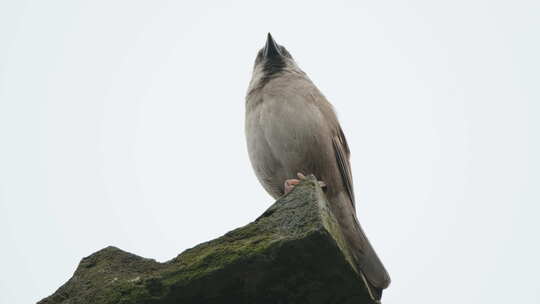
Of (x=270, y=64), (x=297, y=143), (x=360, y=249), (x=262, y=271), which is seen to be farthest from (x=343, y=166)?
(x=262, y=271)

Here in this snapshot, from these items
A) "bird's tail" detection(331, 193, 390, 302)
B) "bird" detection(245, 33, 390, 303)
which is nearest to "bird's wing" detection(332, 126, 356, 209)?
"bird" detection(245, 33, 390, 303)

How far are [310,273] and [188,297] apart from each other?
56cm

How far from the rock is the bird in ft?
9.23

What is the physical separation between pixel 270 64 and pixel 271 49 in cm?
40

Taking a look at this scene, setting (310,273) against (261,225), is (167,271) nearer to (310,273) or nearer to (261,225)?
(261,225)

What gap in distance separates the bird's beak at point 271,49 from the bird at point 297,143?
1.22 meters

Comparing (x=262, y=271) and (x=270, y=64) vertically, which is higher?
(x=270, y=64)

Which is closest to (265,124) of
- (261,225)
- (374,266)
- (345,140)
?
(345,140)

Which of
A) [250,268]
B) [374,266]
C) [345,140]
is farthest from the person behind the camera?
[345,140]

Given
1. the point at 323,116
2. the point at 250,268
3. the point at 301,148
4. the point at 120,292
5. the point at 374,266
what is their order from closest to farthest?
the point at 250,268, the point at 120,292, the point at 374,266, the point at 301,148, the point at 323,116

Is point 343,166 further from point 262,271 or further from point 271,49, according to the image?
point 262,271

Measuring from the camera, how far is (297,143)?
593 cm

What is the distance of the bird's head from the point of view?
7172 mm

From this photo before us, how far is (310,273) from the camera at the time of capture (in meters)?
2.49
